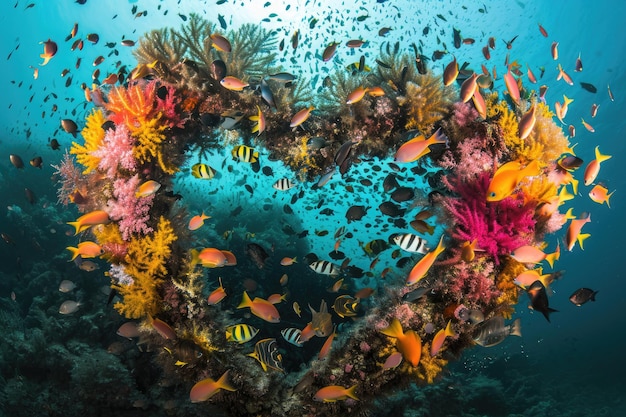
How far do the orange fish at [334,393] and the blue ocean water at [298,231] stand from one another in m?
0.56

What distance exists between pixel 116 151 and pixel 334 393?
4252mm

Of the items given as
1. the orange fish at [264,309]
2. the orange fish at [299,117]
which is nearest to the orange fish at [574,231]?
the orange fish at [299,117]

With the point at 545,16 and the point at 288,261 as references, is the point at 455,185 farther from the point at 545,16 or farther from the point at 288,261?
the point at 545,16

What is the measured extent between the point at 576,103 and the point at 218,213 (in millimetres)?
36273

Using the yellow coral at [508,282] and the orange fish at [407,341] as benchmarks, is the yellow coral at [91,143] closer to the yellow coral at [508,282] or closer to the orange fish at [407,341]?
the orange fish at [407,341]

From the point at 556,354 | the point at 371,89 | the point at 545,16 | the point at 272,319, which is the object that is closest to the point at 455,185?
the point at 371,89

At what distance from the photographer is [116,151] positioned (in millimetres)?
4602

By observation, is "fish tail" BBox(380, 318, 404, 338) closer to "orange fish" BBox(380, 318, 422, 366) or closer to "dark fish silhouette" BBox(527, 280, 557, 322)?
"orange fish" BBox(380, 318, 422, 366)

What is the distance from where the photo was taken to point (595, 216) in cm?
5650

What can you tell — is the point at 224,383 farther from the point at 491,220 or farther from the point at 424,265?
the point at 491,220

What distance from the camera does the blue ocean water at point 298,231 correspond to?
8192mm

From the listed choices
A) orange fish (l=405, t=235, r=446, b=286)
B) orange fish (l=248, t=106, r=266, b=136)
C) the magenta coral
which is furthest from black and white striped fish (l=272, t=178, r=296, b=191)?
orange fish (l=405, t=235, r=446, b=286)

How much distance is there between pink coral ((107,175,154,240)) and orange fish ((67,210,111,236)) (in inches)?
4.1

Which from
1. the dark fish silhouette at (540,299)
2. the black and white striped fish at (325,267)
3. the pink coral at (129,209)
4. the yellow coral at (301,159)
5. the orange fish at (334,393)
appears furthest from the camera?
the black and white striped fish at (325,267)
